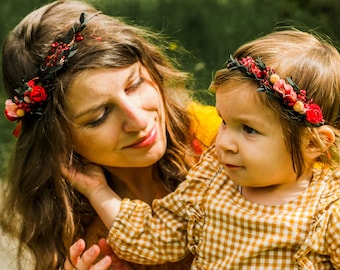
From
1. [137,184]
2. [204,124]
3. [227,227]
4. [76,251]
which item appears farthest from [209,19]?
[227,227]

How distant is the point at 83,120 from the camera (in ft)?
11.7

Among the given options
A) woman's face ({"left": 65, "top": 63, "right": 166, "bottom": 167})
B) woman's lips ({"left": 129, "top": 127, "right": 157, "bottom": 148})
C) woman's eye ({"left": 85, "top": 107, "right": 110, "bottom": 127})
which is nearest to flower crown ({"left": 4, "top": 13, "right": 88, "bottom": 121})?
woman's face ({"left": 65, "top": 63, "right": 166, "bottom": 167})

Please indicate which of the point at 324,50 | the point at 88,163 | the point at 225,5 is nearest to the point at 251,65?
the point at 324,50

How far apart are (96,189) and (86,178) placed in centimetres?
7

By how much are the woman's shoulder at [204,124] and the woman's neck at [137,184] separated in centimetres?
27

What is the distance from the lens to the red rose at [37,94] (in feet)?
11.7

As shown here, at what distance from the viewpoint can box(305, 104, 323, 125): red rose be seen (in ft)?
9.78

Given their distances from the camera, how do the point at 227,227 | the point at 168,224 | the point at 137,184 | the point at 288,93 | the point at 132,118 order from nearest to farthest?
the point at 288,93, the point at 227,227, the point at 168,224, the point at 132,118, the point at 137,184

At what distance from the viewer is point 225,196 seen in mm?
3264

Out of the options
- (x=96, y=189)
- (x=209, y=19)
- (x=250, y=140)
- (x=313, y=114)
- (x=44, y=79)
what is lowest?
(x=209, y=19)

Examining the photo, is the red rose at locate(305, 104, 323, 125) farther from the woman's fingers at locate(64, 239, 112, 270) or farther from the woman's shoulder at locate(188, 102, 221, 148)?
the woman's fingers at locate(64, 239, 112, 270)

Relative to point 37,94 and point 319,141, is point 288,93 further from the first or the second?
point 37,94

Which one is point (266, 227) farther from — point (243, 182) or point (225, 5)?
point (225, 5)

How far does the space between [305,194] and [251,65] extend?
515mm
